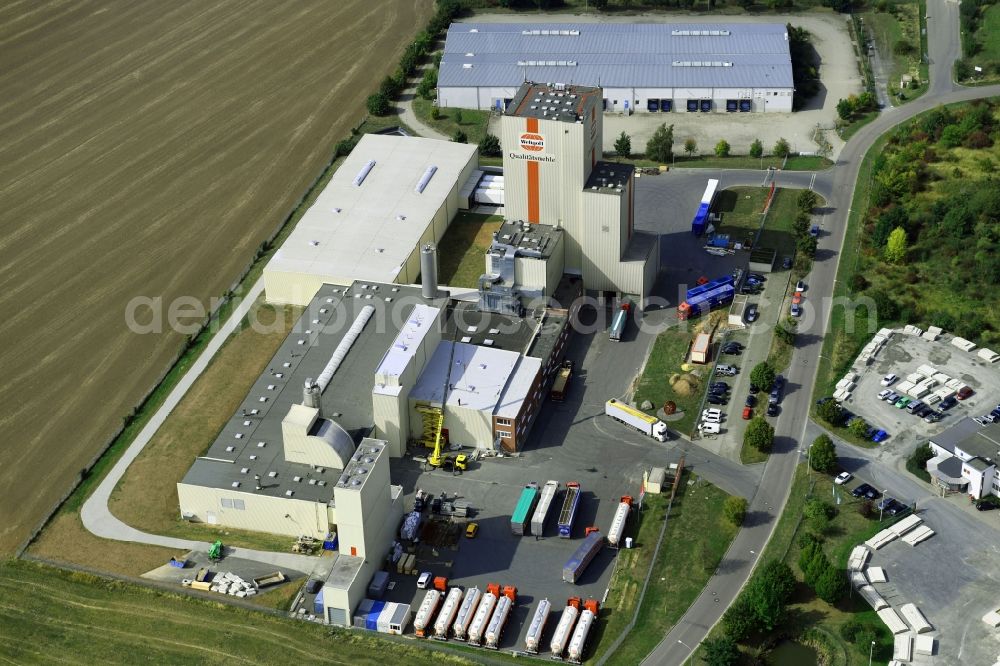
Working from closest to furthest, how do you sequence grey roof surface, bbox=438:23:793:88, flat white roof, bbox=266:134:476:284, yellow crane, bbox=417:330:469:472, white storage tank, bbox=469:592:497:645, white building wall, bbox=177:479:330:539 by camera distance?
white storage tank, bbox=469:592:497:645
white building wall, bbox=177:479:330:539
yellow crane, bbox=417:330:469:472
flat white roof, bbox=266:134:476:284
grey roof surface, bbox=438:23:793:88

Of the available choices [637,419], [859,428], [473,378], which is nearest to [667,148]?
[637,419]

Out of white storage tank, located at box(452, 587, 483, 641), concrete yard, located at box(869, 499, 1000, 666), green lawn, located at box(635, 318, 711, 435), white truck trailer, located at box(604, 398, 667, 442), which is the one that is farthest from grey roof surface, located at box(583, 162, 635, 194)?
white storage tank, located at box(452, 587, 483, 641)

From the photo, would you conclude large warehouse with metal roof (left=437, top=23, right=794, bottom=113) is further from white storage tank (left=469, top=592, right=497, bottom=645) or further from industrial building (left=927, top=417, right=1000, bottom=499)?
white storage tank (left=469, top=592, right=497, bottom=645)

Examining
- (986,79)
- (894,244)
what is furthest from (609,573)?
(986,79)

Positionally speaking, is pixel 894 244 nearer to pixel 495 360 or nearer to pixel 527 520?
pixel 495 360

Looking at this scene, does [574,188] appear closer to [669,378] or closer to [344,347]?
[669,378]

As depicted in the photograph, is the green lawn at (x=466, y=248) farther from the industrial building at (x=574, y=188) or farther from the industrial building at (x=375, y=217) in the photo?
the industrial building at (x=574, y=188)
